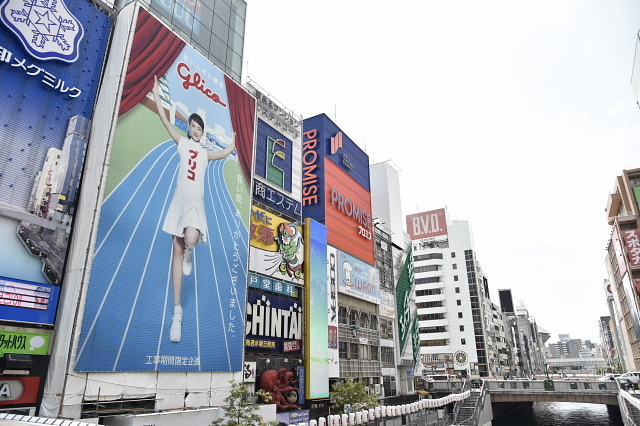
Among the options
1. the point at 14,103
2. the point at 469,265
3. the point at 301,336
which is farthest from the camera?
the point at 469,265

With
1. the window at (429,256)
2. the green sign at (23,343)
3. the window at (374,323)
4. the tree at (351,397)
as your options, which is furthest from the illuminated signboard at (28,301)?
the window at (429,256)

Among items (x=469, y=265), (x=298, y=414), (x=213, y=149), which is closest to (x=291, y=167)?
(x=213, y=149)

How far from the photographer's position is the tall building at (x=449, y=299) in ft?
398

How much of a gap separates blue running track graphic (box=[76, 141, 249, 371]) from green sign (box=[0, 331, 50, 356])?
1873 millimetres

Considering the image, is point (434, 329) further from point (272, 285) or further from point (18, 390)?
point (18, 390)

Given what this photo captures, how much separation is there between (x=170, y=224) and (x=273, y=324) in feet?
50.7

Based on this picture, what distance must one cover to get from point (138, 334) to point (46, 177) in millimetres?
10913

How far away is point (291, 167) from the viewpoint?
52031 mm

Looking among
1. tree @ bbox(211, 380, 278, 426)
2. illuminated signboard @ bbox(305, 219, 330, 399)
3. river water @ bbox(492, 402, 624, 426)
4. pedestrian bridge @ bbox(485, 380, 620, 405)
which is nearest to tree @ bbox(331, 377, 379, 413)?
illuminated signboard @ bbox(305, 219, 330, 399)

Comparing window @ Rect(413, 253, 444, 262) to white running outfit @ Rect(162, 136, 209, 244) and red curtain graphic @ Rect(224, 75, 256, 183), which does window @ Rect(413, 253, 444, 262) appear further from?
white running outfit @ Rect(162, 136, 209, 244)

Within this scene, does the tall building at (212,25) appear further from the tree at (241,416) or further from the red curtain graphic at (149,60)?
the tree at (241,416)

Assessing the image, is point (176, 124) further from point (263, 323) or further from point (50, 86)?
point (263, 323)

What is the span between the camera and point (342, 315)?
54.8 metres

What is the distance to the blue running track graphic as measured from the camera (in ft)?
87.7
